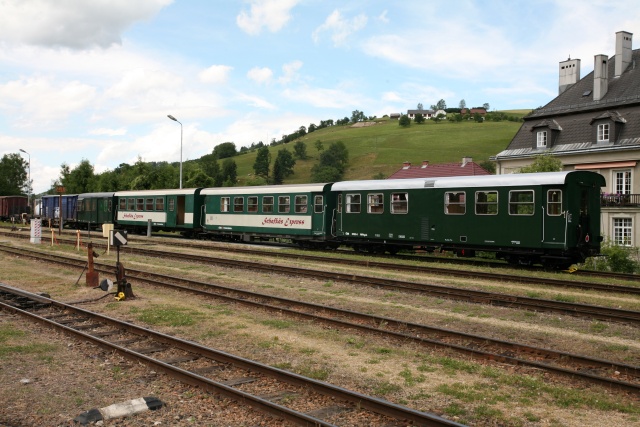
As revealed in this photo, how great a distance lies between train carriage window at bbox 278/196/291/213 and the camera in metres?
26.7

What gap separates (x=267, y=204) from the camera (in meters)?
28.1

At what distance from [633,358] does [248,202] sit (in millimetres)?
22239

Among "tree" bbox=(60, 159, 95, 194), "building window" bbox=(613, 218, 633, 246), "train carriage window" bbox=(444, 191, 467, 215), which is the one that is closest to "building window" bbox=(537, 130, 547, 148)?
"building window" bbox=(613, 218, 633, 246)

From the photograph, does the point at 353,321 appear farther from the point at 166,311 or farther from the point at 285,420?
the point at 285,420

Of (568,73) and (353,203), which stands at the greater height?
(568,73)

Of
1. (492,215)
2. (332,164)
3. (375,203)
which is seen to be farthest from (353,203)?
(332,164)

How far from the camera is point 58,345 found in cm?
976

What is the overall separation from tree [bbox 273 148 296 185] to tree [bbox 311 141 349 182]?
6.03 m

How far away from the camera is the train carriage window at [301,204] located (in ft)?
84.7

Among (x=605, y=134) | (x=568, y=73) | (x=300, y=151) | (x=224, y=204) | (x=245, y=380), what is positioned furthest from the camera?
(x=300, y=151)

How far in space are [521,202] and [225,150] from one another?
497 ft

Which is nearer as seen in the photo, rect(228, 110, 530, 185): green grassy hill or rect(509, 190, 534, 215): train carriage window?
rect(509, 190, 534, 215): train carriage window

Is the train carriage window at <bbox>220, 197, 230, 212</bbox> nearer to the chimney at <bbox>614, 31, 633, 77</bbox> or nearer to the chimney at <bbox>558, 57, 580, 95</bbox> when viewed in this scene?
the chimney at <bbox>614, 31, 633, 77</bbox>

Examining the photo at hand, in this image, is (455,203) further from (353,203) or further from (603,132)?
Answer: (603,132)
